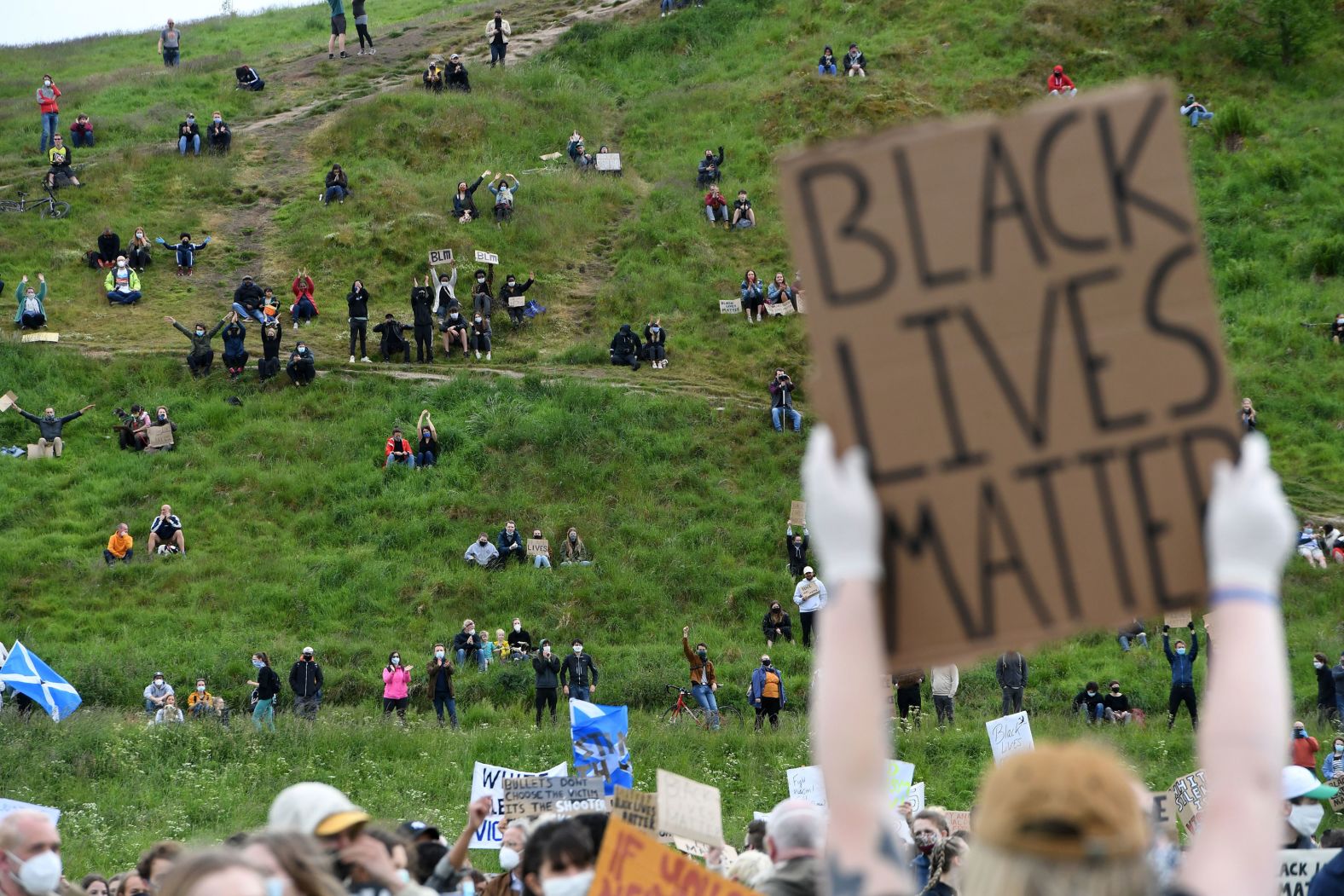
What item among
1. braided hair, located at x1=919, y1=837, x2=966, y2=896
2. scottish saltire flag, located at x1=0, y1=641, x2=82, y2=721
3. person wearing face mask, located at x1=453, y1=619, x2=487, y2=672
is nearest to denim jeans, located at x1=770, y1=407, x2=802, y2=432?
person wearing face mask, located at x1=453, y1=619, x2=487, y2=672

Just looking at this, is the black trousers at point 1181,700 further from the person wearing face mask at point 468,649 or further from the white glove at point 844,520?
the white glove at point 844,520

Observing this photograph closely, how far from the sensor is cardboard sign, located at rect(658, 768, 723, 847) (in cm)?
→ 832

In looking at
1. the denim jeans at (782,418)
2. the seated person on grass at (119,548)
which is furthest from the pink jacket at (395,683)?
the denim jeans at (782,418)

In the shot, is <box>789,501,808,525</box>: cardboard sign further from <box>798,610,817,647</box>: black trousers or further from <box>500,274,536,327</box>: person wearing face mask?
<box>500,274,536,327</box>: person wearing face mask

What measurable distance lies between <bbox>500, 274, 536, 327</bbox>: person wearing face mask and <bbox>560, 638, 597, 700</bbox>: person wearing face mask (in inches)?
631

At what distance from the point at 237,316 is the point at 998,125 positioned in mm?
36234

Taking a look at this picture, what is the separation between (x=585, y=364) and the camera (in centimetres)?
3847

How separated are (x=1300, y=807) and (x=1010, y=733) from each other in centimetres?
683

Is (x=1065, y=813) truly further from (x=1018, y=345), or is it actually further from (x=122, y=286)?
(x=122, y=286)

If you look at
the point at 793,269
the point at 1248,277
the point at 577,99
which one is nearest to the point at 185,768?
the point at 793,269

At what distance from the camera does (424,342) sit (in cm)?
3794

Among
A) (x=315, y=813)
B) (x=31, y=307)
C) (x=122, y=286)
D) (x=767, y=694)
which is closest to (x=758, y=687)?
(x=767, y=694)

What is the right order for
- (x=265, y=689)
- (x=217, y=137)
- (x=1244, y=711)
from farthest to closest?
1. (x=217, y=137)
2. (x=265, y=689)
3. (x=1244, y=711)

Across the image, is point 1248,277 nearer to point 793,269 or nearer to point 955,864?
point 793,269
